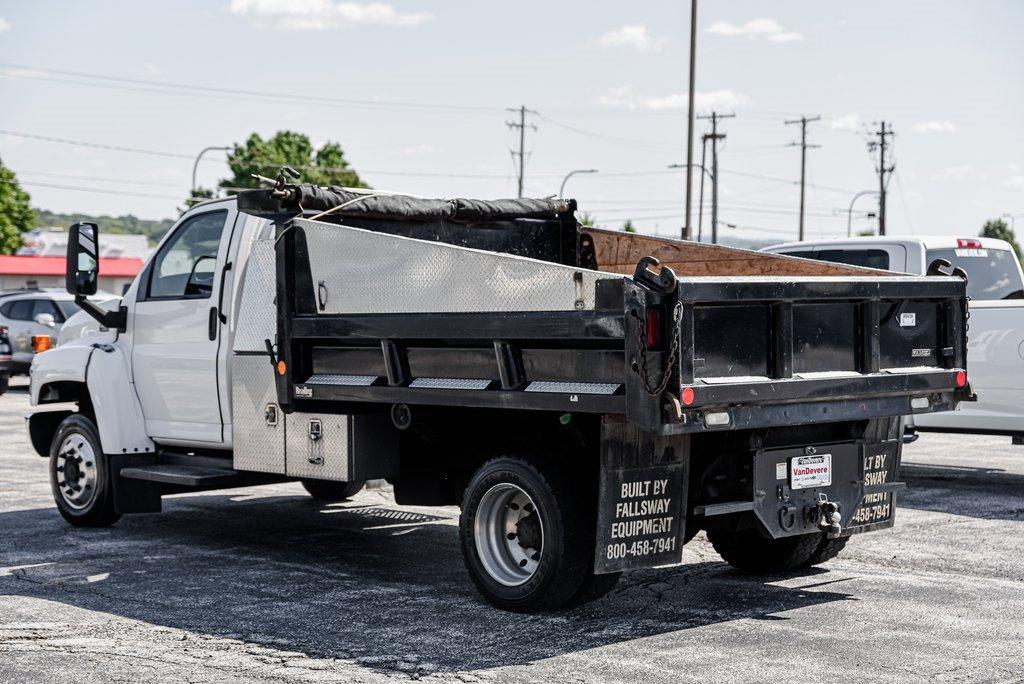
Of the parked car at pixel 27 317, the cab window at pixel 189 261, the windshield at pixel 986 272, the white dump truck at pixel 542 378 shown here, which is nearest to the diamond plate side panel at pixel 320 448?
the white dump truck at pixel 542 378

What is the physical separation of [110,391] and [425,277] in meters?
3.46

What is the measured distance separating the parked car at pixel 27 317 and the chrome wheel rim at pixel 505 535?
58.5ft

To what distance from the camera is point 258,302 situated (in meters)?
8.11

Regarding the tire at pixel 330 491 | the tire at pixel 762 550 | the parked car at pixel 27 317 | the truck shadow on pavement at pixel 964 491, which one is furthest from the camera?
the parked car at pixel 27 317

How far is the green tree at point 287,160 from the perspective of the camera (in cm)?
8350

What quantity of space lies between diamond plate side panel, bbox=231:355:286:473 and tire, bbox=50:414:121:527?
1.54 m

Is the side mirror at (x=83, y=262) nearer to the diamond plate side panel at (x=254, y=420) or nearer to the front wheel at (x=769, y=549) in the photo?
the diamond plate side panel at (x=254, y=420)

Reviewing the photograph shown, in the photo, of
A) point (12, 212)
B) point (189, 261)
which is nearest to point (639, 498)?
point (189, 261)

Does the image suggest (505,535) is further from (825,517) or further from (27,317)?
(27,317)

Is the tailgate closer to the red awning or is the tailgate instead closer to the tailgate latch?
the tailgate latch

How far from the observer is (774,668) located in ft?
18.6

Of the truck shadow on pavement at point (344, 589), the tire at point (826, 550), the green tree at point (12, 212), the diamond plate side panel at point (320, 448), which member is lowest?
the truck shadow on pavement at point (344, 589)

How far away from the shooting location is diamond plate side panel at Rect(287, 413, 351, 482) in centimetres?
753

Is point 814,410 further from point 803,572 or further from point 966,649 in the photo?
point 803,572
